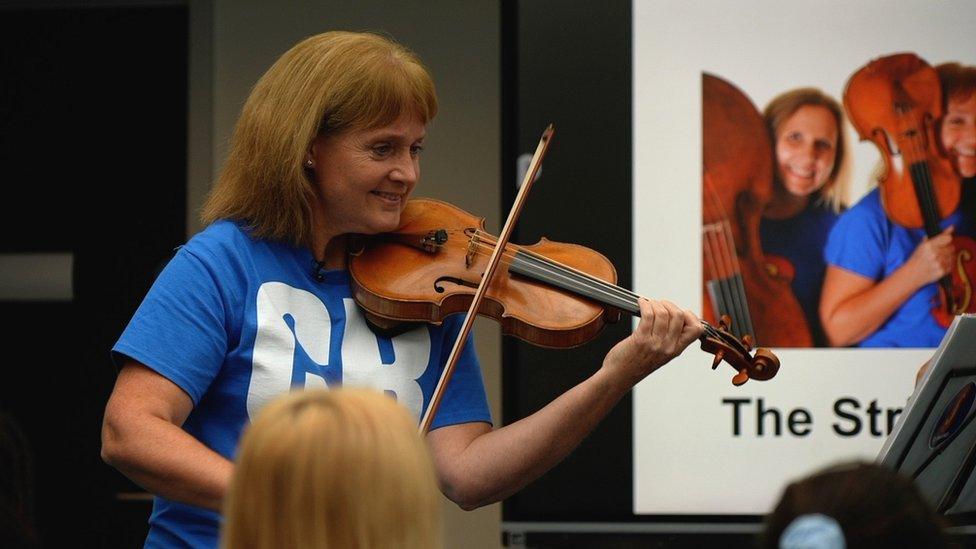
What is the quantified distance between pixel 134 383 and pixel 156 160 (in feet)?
7.46

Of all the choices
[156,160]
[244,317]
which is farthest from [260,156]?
[156,160]

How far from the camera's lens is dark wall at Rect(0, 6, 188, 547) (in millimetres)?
4129

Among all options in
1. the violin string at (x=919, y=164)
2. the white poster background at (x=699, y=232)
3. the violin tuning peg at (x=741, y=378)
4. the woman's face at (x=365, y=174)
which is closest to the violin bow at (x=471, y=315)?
the woman's face at (x=365, y=174)

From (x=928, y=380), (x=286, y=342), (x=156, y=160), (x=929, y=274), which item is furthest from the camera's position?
(x=156, y=160)

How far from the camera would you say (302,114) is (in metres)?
2.17

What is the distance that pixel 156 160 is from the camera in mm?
4156

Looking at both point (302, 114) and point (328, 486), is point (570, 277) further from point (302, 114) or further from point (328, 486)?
point (328, 486)

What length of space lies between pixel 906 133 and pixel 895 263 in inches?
11.2

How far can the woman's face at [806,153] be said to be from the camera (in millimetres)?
3123

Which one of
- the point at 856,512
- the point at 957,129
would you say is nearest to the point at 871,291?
the point at 957,129

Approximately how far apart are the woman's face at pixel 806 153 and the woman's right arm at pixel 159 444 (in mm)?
1593

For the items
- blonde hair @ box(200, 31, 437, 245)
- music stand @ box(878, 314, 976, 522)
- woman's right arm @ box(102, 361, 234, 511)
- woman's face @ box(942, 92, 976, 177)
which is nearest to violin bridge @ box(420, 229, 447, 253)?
blonde hair @ box(200, 31, 437, 245)

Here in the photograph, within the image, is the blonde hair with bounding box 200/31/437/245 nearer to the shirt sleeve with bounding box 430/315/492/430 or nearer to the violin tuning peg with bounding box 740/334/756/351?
the shirt sleeve with bounding box 430/315/492/430

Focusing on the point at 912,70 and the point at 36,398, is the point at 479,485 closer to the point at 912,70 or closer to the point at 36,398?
the point at 912,70
